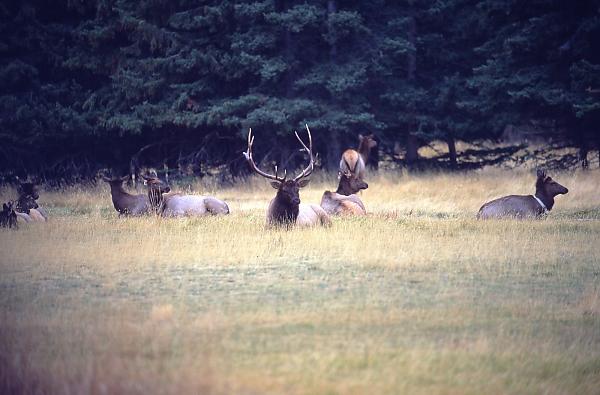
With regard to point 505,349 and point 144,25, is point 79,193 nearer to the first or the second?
point 144,25

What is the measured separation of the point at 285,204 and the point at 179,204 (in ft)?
9.90

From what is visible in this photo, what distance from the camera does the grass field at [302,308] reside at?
664cm

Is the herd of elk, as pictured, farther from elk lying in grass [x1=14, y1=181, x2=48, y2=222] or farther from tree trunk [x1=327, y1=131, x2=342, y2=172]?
tree trunk [x1=327, y1=131, x2=342, y2=172]

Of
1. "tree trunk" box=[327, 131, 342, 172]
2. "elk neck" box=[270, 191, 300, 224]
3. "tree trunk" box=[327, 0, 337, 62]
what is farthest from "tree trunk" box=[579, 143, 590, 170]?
"elk neck" box=[270, 191, 300, 224]

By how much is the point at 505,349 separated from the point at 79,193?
1687 cm

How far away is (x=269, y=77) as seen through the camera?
973 inches

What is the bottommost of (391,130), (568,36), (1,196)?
(1,196)

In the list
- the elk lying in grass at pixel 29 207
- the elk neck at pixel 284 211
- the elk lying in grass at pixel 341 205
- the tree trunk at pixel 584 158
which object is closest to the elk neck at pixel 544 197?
the elk lying in grass at pixel 341 205

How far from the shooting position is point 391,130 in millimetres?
28484

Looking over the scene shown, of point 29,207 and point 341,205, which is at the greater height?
point 341,205

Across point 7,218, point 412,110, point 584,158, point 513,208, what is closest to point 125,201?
point 7,218

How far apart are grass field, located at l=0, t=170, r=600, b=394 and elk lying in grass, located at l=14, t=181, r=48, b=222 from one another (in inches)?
41.2

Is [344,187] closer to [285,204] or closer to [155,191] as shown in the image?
[155,191]

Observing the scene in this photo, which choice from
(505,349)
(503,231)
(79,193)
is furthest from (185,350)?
(79,193)
